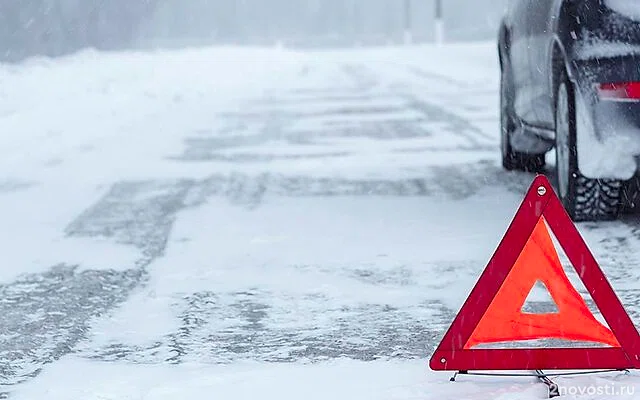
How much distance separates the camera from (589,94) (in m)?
7.38

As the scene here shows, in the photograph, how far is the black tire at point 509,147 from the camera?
34.4ft

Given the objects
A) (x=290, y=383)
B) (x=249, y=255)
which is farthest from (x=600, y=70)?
(x=290, y=383)

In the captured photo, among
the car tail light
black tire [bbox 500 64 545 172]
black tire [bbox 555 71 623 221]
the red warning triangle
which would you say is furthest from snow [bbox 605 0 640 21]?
the red warning triangle

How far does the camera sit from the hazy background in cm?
2855

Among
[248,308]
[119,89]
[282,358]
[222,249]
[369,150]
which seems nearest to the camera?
[282,358]

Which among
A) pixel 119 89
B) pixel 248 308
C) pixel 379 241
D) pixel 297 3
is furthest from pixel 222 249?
pixel 297 3

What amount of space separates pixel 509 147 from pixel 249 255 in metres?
4.18

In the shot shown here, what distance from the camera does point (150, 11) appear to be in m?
48.8

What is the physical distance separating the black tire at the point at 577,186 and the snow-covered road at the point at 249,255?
141 mm

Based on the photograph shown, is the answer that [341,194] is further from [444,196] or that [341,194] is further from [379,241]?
[379,241]

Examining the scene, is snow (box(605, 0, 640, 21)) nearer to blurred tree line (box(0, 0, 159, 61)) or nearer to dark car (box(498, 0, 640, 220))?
dark car (box(498, 0, 640, 220))

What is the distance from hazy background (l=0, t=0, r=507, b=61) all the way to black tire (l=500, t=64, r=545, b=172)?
670 mm

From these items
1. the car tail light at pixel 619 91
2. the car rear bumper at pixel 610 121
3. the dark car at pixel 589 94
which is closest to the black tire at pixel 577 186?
the dark car at pixel 589 94

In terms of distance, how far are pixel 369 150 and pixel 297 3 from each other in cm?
11151
